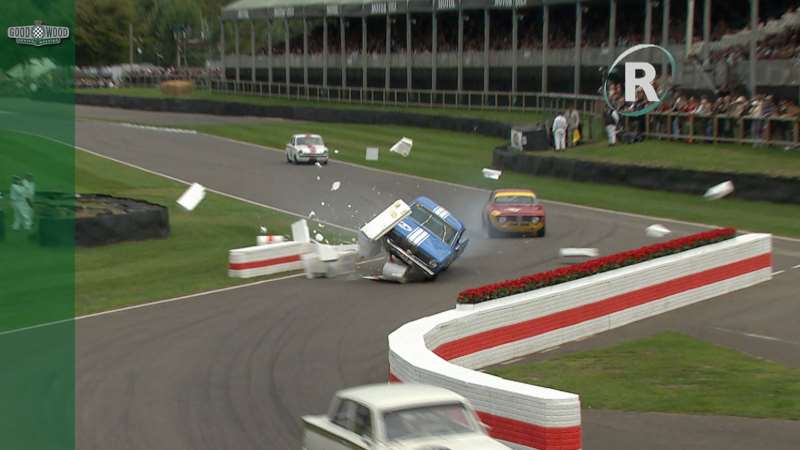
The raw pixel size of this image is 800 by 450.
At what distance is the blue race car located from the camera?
81.2ft

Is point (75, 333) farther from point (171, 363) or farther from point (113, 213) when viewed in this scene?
point (113, 213)

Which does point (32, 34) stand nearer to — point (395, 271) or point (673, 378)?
point (395, 271)

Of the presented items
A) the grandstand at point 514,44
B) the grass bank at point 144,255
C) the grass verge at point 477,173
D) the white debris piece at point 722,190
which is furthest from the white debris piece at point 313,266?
the grandstand at point 514,44

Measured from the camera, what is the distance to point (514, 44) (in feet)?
211

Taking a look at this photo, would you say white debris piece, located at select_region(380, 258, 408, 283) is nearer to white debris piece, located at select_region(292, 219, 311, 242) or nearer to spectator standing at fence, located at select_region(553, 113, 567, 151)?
white debris piece, located at select_region(292, 219, 311, 242)

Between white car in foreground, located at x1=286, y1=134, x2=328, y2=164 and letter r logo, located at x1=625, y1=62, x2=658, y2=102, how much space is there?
40.7 ft

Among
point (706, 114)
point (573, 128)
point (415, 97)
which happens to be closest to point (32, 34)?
point (415, 97)

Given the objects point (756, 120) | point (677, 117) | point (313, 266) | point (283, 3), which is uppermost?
point (283, 3)

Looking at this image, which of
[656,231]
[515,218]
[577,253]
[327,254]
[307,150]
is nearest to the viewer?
[327,254]

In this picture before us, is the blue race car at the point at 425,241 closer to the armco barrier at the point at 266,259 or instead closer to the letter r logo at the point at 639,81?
the armco barrier at the point at 266,259

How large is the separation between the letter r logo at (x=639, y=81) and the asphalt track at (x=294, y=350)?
12175mm

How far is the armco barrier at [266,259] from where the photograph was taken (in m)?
26.5

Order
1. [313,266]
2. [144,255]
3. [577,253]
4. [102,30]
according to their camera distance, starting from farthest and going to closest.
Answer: [102,30]
[144,255]
[577,253]
[313,266]

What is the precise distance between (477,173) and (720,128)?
9342 mm
